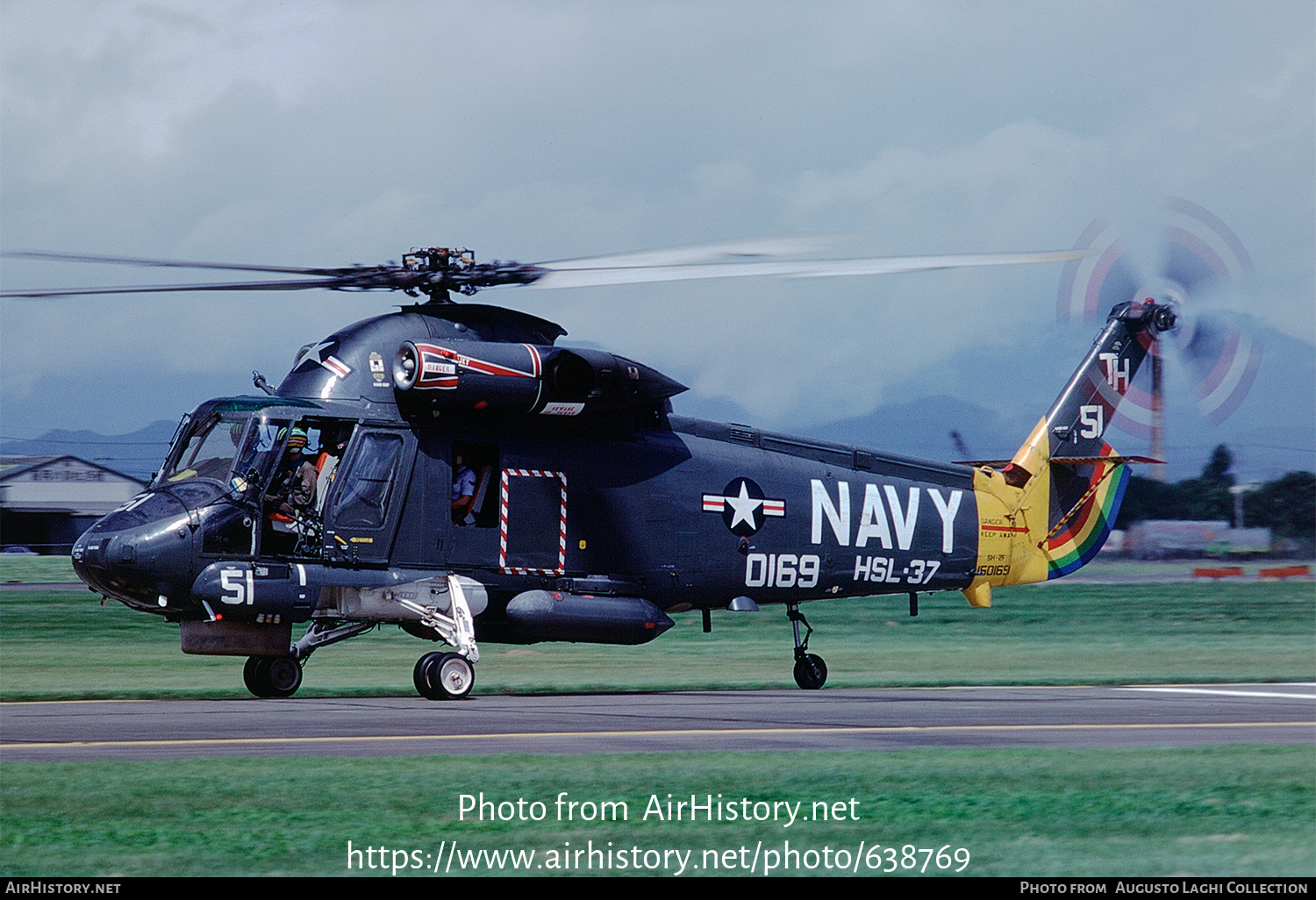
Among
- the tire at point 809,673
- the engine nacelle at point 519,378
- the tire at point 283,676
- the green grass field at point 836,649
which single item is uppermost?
the engine nacelle at point 519,378

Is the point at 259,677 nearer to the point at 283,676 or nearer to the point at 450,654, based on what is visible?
the point at 283,676

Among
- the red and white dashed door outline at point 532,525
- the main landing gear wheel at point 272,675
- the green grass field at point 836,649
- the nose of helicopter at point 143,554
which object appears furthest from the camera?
the green grass field at point 836,649

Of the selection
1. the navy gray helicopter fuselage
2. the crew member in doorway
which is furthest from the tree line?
the crew member in doorway

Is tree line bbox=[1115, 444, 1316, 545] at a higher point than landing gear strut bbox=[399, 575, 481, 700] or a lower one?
higher

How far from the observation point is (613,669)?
27.2 m

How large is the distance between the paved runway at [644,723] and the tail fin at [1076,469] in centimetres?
348

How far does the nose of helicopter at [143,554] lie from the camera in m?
16.2

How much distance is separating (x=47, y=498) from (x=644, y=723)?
1539 inches

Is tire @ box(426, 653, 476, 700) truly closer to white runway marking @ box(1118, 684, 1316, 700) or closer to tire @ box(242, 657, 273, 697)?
tire @ box(242, 657, 273, 697)

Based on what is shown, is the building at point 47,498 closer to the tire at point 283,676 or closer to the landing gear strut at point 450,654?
the tire at point 283,676

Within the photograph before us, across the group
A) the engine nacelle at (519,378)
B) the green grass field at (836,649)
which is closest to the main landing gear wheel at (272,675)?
the green grass field at (836,649)

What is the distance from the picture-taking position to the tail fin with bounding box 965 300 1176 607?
931 inches

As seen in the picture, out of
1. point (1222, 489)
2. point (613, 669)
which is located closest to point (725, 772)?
point (613, 669)

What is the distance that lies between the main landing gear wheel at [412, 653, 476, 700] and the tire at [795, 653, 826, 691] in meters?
5.83
